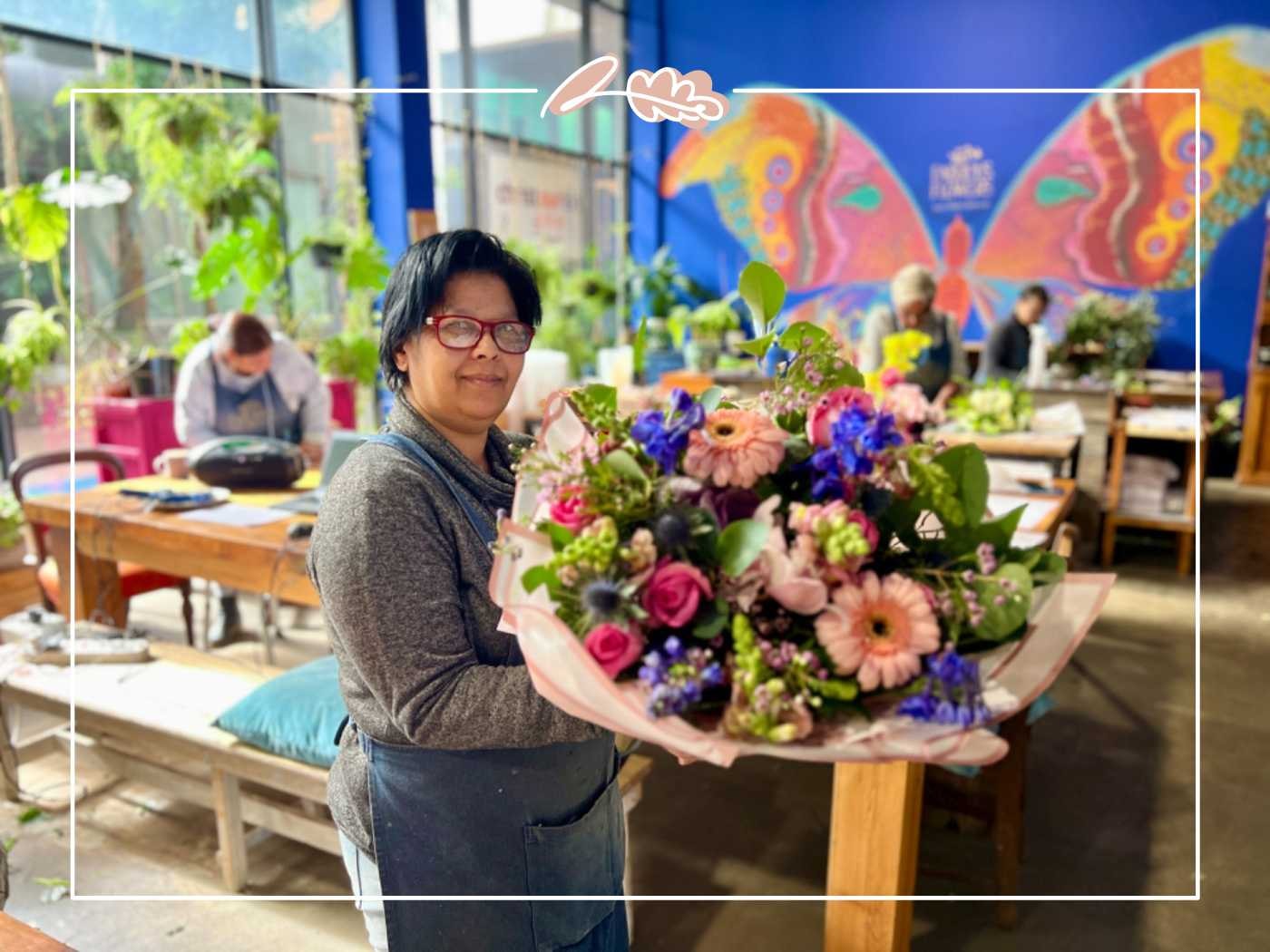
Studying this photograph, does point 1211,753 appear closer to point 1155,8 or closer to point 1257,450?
point 1257,450

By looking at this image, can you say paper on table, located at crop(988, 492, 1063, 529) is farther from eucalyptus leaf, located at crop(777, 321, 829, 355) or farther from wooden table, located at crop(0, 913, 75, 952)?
wooden table, located at crop(0, 913, 75, 952)

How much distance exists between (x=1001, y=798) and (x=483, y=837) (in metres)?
1.58

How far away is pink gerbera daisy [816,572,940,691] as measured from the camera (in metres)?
0.77

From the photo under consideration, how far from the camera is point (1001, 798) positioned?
228 centimetres

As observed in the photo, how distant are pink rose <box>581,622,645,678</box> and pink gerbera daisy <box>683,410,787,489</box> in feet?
0.53

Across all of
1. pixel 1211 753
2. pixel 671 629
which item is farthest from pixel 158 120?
pixel 1211 753

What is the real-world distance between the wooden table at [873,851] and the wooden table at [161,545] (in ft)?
4.60

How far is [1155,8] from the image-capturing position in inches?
314

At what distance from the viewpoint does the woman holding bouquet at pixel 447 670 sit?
1.04 metres

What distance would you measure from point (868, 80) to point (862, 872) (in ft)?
28.6

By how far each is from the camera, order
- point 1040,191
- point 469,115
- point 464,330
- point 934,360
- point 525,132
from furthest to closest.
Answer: point 525,132 < point 1040,191 < point 469,115 < point 934,360 < point 464,330

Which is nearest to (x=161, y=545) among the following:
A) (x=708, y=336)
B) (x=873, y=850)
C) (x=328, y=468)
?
(x=328, y=468)

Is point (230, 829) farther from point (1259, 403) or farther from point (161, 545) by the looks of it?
point (1259, 403)

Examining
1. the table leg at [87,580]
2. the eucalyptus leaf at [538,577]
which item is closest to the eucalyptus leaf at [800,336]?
the eucalyptus leaf at [538,577]
